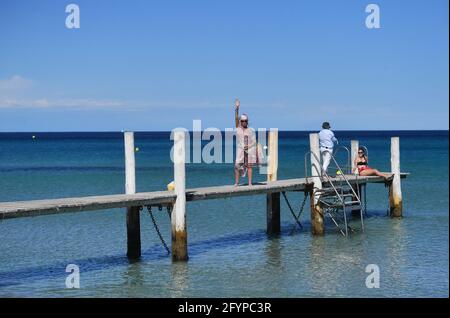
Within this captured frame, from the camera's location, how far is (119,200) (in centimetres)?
1512

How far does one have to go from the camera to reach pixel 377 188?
3450cm

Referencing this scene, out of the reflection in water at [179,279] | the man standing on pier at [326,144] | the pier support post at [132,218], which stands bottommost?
the reflection in water at [179,279]

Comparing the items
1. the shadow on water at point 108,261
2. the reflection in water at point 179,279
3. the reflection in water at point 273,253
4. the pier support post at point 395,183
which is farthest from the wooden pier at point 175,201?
the pier support post at point 395,183

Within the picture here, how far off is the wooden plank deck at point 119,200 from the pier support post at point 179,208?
167 mm

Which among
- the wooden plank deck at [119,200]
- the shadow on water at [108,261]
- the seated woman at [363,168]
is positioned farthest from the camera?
the seated woman at [363,168]

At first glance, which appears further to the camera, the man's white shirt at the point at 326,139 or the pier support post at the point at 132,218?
the man's white shirt at the point at 326,139

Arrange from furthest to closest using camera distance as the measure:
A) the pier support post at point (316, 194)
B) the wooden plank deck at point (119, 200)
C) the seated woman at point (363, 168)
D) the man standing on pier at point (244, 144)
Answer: the seated woman at point (363, 168) → the pier support post at point (316, 194) → the man standing on pier at point (244, 144) → the wooden plank deck at point (119, 200)

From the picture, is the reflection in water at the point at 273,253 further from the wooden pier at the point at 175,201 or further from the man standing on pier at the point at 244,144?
the man standing on pier at the point at 244,144

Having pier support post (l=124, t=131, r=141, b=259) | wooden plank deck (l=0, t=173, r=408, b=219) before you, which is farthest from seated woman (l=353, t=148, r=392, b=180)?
pier support post (l=124, t=131, r=141, b=259)

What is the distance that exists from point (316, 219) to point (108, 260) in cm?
522

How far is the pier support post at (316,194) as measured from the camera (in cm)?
1872
